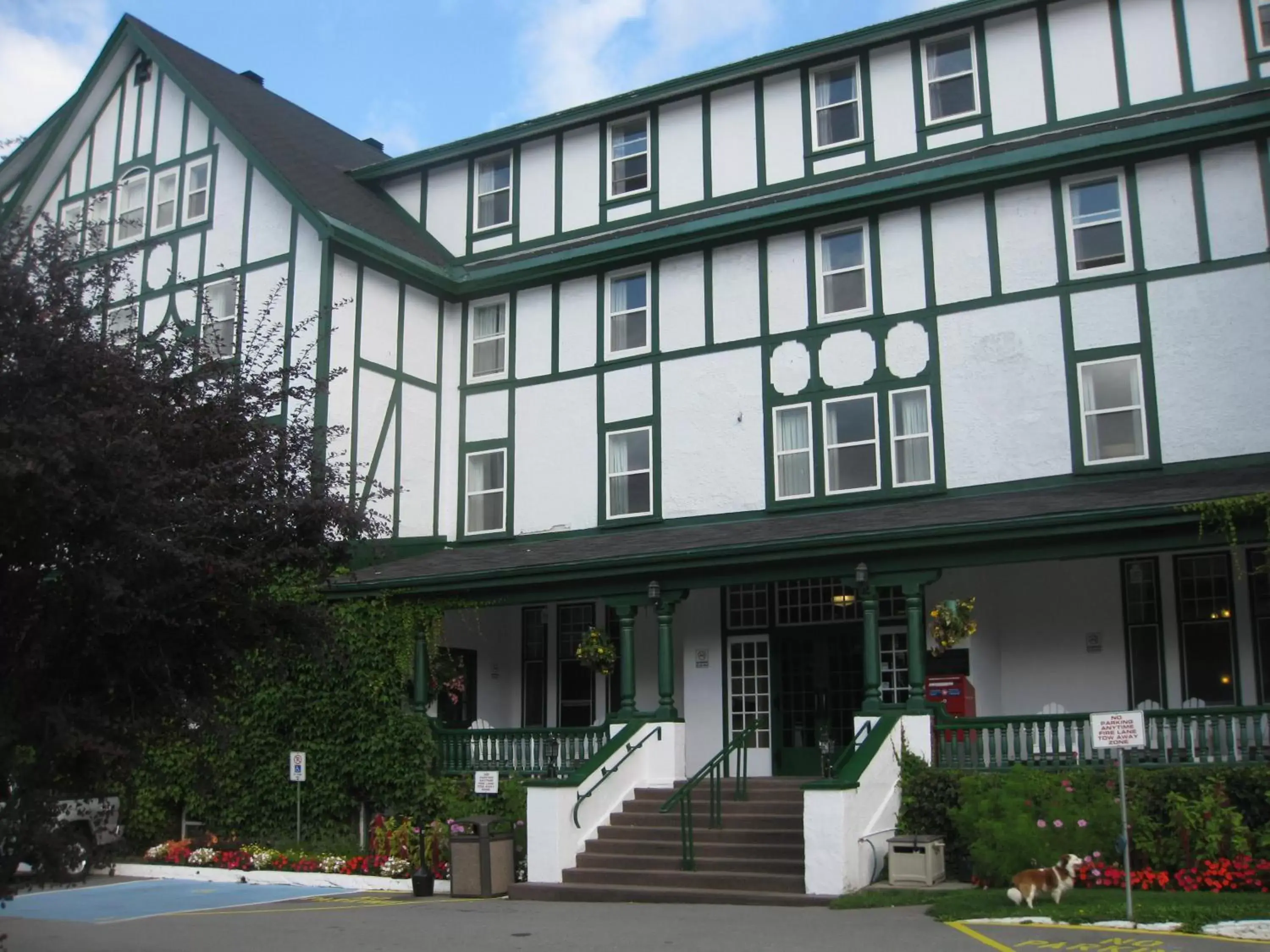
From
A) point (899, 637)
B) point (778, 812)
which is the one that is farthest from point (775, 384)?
point (778, 812)

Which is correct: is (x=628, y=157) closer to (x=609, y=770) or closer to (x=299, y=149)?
(x=299, y=149)

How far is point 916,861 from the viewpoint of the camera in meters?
14.9

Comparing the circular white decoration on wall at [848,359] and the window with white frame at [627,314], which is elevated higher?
the window with white frame at [627,314]

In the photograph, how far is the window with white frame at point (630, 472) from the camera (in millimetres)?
23016

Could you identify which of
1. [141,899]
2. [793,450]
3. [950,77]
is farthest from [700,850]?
[950,77]

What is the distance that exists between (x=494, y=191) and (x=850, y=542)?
477 inches

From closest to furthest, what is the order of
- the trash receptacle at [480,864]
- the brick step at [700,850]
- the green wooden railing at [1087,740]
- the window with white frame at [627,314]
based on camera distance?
the green wooden railing at [1087,740] < the brick step at [700,850] < the trash receptacle at [480,864] < the window with white frame at [627,314]

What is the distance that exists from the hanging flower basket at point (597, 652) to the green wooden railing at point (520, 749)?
1459 millimetres

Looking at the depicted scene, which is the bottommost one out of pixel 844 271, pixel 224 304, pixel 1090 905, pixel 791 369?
pixel 1090 905

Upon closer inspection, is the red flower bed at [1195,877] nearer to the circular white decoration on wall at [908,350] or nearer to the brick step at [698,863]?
the brick step at [698,863]

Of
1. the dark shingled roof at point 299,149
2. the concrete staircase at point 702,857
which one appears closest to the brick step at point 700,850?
the concrete staircase at point 702,857

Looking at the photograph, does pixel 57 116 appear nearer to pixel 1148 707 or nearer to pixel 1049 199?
pixel 1049 199

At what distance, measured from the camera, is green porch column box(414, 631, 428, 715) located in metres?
21.0

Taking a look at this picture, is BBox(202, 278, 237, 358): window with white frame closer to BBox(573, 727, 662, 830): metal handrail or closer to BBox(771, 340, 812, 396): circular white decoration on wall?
BBox(771, 340, 812, 396): circular white decoration on wall
